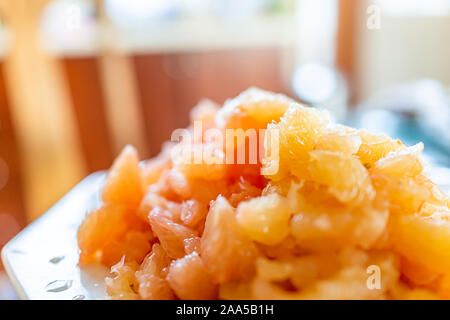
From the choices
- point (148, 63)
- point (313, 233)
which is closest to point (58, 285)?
point (313, 233)

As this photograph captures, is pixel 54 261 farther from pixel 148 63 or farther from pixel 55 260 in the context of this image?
pixel 148 63

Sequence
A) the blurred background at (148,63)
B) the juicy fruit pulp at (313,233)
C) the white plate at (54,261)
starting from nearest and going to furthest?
the juicy fruit pulp at (313,233)
the white plate at (54,261)
the blurred background at (148,63)

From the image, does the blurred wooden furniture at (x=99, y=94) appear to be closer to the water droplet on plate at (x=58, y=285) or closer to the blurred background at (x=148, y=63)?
the blurred background at (x=148, y=63)

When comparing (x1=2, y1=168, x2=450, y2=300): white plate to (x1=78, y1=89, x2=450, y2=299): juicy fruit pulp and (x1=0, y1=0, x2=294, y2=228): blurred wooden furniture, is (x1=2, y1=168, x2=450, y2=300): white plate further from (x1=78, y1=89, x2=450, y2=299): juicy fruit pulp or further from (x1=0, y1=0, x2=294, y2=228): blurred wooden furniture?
(x1=0, y1=0, x2=294, y2=228): blurred wooden furniture

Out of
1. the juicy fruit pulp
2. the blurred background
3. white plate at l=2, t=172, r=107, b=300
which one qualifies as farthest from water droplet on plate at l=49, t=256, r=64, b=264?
the blurred background

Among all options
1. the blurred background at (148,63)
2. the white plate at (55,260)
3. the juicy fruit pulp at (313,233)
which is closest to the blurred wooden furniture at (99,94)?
the blurred background at (148,63)
